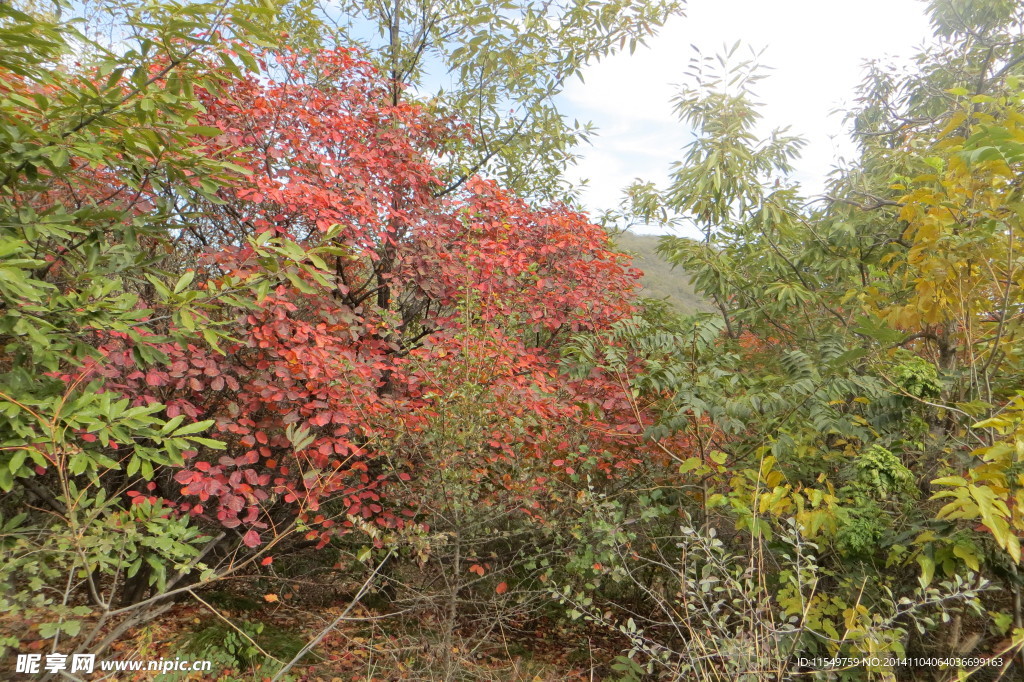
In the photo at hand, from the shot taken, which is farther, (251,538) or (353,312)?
(353,312)

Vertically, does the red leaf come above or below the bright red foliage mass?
below

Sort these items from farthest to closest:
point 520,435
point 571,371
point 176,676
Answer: point 571,371 → point 520,435 → point 176,676

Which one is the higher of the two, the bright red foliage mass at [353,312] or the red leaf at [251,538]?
the bright red foliage mass at [353,312]

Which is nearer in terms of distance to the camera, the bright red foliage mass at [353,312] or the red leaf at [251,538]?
the red leaf at [251,538]

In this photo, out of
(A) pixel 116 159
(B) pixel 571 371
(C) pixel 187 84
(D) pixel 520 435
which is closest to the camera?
(C) pixel 187 84

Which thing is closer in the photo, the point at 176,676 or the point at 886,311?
the point at 886,311

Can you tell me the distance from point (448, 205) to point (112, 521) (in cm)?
351

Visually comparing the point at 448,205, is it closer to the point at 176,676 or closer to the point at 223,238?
the point at 223,238

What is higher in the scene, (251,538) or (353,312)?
(353,312)

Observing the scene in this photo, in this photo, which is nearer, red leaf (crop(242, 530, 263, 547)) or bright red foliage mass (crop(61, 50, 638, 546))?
red leaf (crop(242, 530, 263, 547))

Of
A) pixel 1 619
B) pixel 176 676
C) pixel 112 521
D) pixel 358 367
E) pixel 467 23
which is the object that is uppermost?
pixel 467 23

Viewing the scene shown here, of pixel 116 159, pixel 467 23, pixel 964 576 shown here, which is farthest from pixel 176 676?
pixel 467 23

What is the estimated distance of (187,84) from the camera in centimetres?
234

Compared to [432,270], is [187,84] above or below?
above
